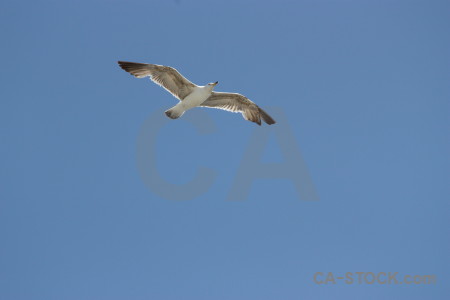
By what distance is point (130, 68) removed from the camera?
14.6 metres

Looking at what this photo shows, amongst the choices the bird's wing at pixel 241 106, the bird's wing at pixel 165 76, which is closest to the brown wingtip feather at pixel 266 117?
the bird's wing at pixel 241 106

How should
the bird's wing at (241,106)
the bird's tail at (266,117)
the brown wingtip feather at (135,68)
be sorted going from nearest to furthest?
the brown wingtip feather at (135,68)
the bird's wing at (241,106)
the bird's tail at (266,117)

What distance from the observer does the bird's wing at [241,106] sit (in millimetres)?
15672

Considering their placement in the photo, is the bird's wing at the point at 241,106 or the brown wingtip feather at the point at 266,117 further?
the brown wingtip feather at the point at 266,117

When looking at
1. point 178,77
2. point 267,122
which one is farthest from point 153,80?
point 267,122

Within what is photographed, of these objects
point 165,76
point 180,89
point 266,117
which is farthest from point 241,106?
point 165,76

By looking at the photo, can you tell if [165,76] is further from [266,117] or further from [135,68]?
[266,117]

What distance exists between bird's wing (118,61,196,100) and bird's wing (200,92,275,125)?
91 cm

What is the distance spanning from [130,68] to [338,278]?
7564 mm

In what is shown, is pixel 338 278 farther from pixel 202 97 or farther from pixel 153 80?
pixel 153 80

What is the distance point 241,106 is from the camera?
→ 629 inches

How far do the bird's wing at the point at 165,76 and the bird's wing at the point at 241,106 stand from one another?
91 cm

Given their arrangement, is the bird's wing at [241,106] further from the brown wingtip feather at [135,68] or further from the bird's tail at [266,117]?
the brown wingtip feather at [135,68]

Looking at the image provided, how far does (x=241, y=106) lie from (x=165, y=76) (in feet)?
8.06
